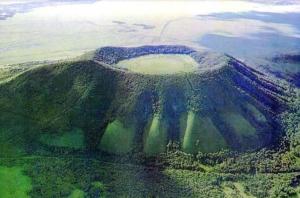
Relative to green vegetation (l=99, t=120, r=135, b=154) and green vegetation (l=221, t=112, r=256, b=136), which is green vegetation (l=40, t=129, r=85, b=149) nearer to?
green vegetation (l=99, t=120, r=135, b=154)

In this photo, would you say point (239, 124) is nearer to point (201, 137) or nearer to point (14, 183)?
point (201, 137)

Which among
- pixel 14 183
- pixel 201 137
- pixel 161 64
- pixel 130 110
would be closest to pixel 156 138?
pixel 130 110

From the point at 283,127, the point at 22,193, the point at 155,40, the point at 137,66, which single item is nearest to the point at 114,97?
the point at 137,66

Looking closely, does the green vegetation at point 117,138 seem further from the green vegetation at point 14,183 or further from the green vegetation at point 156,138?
the green vegetation at point 14,183

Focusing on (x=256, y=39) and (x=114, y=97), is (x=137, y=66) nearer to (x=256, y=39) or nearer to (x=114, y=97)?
(x=114, y=97)

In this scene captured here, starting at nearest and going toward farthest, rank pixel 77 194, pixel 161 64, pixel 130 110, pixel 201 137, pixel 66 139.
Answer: pixel 77 194, pixel 66 139, pixel 201 137, pixel 130 110, pixel 161 64

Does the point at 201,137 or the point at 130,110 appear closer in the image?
the point at 201,137

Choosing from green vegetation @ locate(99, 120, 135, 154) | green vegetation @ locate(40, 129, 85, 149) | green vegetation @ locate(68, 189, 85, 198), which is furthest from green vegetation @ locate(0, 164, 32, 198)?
green vegetation @ locate(99, 120, 135, 154)
